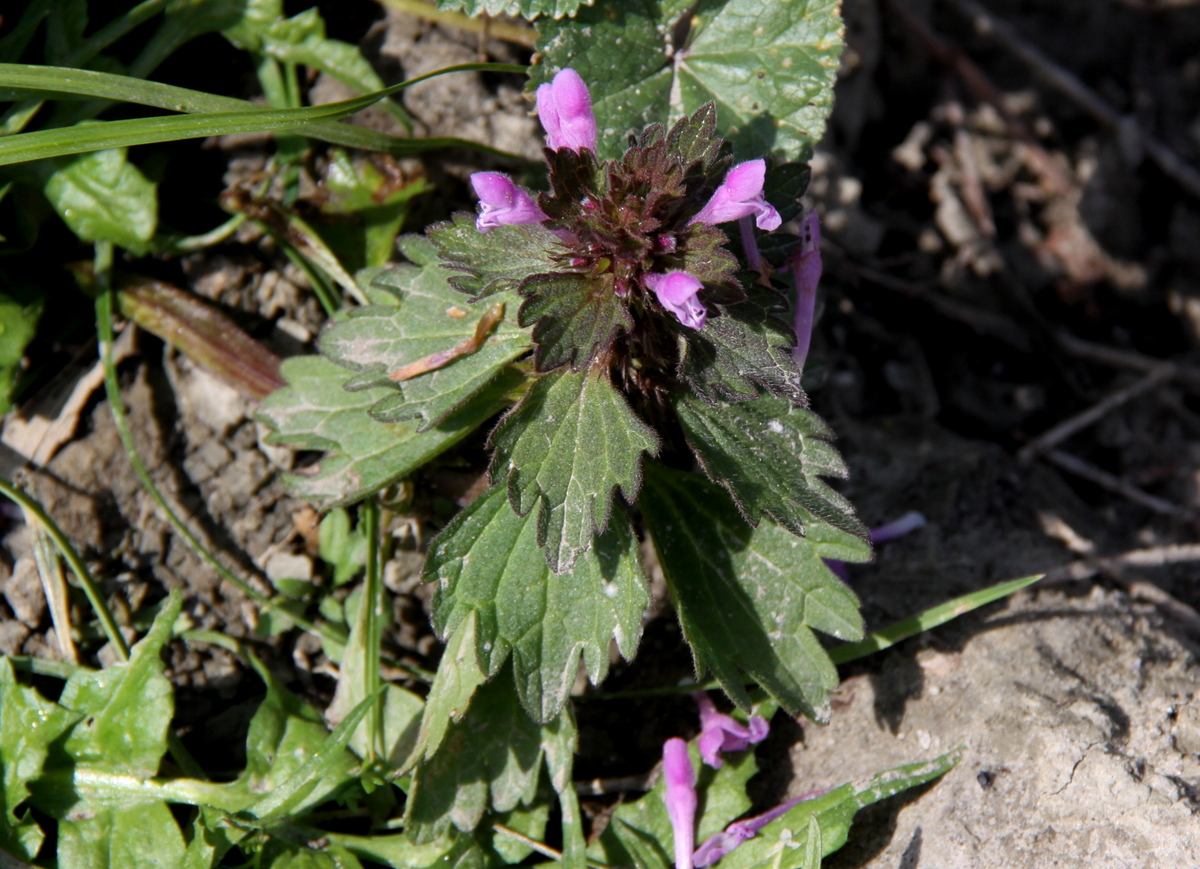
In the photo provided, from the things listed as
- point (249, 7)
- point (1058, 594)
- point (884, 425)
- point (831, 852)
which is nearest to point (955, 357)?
point (884, 425)

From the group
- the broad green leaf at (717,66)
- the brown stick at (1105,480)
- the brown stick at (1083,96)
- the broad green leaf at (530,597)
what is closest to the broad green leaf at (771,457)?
the broad green leaf at (530,597)

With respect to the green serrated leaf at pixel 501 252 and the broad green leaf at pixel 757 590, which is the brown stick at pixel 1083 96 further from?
the green serrated leaf at pixel 501 252

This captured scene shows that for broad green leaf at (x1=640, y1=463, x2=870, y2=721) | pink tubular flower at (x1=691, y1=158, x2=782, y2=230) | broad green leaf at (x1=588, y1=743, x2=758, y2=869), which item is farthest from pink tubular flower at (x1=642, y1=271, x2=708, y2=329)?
broad green leaf at (x1=588, y1=743, x2=758, y2=869)

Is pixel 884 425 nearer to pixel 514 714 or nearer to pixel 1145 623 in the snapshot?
pixel 1145 623

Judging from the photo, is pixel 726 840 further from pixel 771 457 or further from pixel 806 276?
pixel 806 276

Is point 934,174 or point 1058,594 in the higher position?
point 934,174
